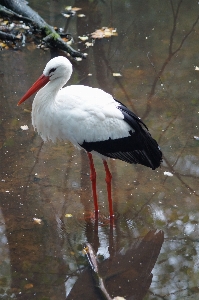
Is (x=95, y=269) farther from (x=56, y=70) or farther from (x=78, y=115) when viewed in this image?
(x=56, y=70)

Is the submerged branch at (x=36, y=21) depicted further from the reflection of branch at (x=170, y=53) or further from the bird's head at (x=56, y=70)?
the bird's head at (x=56, y=70)

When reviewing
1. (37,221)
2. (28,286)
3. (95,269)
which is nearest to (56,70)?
(37,221)

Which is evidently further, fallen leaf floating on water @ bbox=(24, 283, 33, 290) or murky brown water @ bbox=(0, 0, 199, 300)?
murky brown water @ bbox=(0, 0, 199, 300)

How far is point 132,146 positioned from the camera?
17.1 feet

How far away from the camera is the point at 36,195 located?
563 centimetres

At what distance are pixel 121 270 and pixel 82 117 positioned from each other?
138 cm

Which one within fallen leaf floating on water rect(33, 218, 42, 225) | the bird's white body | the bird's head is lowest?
fallen leaf floating on water rect(33, 218, 42, 225)

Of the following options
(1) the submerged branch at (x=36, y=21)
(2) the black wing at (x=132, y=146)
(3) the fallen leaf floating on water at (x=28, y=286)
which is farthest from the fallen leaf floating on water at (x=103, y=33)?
(3) the fallen leaf floating on water at (x=28, y=286)

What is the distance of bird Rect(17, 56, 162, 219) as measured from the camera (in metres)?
4.94

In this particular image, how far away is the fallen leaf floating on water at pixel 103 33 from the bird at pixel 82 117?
14.1ft

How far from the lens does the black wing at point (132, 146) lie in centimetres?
508

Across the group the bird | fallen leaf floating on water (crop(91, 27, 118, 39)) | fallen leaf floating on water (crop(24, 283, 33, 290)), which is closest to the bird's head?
the bird

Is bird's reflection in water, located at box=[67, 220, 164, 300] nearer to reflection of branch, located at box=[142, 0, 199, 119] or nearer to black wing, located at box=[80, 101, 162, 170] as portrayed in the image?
black wing, located at box=[80, 101, 162, 170]

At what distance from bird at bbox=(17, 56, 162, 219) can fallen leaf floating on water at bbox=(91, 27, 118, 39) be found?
4.29 m
